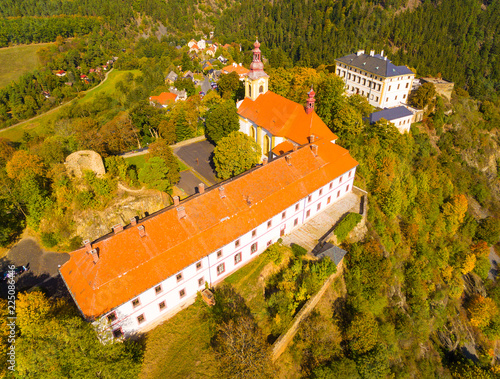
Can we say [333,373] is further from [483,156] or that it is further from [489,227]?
[483,156]

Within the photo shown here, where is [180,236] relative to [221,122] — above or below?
above

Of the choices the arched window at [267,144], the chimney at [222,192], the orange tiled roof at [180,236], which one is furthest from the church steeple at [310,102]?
the chimney at [222,192]

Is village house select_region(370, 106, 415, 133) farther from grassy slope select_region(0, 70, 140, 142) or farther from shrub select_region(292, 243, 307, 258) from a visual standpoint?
grassy slope select_region(0, 70, 140, 142)

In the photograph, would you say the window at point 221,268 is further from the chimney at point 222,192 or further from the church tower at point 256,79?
the church tower at point 256,79

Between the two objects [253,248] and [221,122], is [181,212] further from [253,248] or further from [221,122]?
[221,122]

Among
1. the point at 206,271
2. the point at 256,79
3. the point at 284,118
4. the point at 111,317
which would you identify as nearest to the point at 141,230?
the point at 111,317

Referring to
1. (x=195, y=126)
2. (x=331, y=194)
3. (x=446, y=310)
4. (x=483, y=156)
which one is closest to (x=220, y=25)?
(x=195, y=126)

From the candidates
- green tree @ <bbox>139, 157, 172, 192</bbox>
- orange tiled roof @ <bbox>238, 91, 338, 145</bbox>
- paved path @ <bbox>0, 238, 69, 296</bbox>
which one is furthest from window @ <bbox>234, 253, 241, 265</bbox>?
orange tiled roof @ <bbox>238, 91, 338, 145</bbox>
